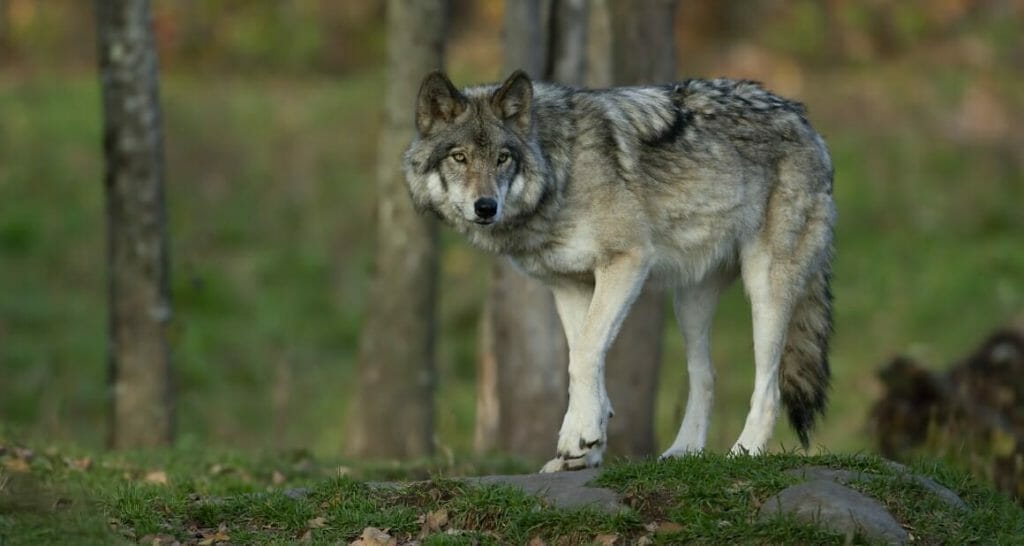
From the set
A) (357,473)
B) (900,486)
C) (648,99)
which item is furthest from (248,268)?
(900,486)

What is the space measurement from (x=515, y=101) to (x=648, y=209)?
992 mm

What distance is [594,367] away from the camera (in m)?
7.98

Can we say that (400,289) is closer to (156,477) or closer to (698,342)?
(156,477)

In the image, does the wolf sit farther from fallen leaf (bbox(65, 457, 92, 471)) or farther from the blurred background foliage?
the blurred background foliage

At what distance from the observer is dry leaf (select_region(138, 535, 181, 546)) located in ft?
22.1

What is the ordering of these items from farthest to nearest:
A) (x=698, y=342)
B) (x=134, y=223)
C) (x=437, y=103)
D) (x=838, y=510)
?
1. (x=134, y=223)
2. (x=698, y=342)
3. (x=437, y=103)
4. (x=838, y=510)

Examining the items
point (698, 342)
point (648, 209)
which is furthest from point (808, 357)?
point (648, 209)

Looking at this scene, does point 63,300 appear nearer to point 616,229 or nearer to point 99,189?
point 99,189

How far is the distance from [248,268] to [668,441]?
7117mm

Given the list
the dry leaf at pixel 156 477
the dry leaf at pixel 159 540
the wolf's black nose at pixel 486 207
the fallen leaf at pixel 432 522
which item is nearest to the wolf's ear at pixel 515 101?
the wolf's black nose at pixel 486 207

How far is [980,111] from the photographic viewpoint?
81.3ft

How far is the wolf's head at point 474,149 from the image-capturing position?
311 inches

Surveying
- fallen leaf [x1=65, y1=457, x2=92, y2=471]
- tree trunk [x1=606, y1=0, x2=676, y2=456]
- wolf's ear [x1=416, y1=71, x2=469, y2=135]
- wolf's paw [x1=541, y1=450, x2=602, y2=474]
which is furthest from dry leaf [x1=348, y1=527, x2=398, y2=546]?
tree trunk [x1=606, y1=0, x2=676, y2=456]

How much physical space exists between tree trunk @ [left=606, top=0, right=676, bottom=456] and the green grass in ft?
15.5
